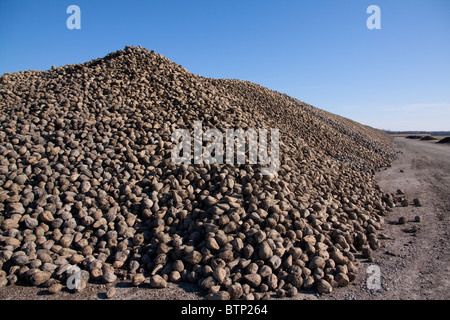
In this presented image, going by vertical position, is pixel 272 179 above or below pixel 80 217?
above

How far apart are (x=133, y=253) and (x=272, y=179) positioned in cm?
260

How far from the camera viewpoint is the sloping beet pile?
11.0 ft

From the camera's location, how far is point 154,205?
4.18 meters

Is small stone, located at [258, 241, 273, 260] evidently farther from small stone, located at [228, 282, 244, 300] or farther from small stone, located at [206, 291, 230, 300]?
small stone, located at [206, 291, 230, 300]

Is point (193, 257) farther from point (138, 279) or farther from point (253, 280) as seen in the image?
point (253, 280)

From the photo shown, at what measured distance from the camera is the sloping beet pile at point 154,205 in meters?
3.37

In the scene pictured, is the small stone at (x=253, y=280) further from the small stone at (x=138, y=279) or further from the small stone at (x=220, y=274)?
the small stone at (x=138, y=279)

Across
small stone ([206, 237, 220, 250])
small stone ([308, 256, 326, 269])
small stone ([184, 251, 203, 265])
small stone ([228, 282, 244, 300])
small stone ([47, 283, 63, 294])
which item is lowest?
small stone ([228, 282, 244, 300])

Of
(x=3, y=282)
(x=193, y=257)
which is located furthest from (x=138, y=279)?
(x=3, y=282)

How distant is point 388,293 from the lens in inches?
129

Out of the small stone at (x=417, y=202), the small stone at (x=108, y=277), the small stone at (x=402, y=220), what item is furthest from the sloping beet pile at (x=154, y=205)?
the small stone at (x=417, y=202)

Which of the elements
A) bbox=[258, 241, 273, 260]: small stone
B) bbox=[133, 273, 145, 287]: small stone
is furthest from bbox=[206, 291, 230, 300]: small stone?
bbox=[133, 273, 145, 287]: small stone
